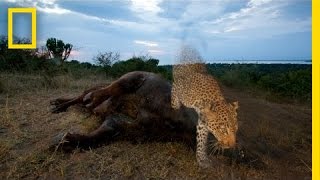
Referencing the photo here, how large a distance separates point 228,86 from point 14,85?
208 inches

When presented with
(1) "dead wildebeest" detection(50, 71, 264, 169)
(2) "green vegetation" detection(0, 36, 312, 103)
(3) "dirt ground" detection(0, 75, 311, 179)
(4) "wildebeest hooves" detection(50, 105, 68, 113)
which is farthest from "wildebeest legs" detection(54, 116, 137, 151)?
(2) "green vegetation" detection(0, 36, 312, 103)

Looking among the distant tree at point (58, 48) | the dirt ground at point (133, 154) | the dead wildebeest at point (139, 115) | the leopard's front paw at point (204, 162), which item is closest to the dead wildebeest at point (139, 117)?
the dead wildebeest at point (139, 115)

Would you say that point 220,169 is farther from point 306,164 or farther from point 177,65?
point 177,65

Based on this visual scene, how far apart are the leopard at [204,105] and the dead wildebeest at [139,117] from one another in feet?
0.58

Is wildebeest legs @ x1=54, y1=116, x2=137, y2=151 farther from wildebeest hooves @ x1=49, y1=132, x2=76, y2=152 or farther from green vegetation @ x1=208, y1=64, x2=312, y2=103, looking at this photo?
green vegetation @ x1=208, y1=64, x2=312, y2=103

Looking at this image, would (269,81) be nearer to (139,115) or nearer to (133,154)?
(139,115)

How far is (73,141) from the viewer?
4809 millimetres

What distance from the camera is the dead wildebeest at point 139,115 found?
16.2ft

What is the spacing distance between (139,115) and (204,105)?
1.13 metres

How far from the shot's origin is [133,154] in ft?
15.8

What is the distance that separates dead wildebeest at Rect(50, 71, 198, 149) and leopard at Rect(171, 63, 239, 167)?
0.18 metres

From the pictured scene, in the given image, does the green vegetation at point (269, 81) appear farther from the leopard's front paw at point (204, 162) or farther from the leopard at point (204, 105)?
the leopard's front paw at point (204, 162)

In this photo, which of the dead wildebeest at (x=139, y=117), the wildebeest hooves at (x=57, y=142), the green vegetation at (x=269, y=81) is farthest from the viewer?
the green vegetation at (x=269, y=81)

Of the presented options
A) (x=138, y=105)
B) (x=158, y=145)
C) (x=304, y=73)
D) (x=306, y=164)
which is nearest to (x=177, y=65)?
(x=138, y=105)
